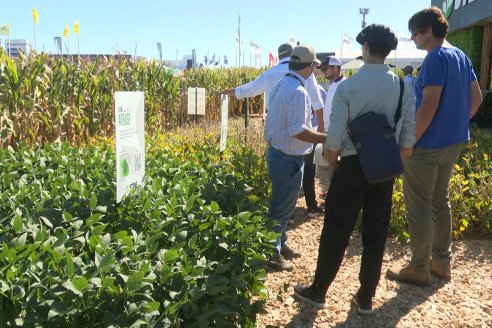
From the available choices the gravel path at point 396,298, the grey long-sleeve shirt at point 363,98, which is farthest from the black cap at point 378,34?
the gravel path at point 396,298

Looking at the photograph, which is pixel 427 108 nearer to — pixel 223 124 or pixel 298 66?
pixel 298 66

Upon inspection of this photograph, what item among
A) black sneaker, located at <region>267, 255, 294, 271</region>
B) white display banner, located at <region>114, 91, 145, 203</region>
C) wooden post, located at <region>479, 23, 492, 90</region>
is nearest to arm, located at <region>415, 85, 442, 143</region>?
black sneaker, located at <region>267, 255, 294, 271</region>

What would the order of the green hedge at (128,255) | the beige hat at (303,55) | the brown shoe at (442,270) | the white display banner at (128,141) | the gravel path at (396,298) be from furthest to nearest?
1. the brown shoe at (442,270)
2. the beige hat at (303,55)
3. the gravel path at (396,298)
4. the white display banner at (128,141)
5. the green hedge at (128,255)

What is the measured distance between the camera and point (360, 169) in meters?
2.89

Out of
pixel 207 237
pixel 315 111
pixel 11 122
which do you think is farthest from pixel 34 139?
pixel 207 237

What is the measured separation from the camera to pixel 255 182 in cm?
523

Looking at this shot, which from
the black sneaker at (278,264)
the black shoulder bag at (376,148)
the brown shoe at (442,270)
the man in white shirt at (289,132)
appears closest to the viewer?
the black shoulder bag at (376,148)

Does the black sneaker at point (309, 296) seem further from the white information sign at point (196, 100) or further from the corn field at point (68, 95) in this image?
the white information sign at point (196, 100)

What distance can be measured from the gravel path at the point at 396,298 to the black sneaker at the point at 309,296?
0.06 metres

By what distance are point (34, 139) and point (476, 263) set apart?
5352mm

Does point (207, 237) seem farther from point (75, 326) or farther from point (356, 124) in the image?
point (356, 124)

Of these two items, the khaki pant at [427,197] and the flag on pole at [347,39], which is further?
the flag on pole at [347,39]

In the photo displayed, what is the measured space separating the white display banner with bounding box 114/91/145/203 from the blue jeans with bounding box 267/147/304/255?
1.12 meters

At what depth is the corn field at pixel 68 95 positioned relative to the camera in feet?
19.8
